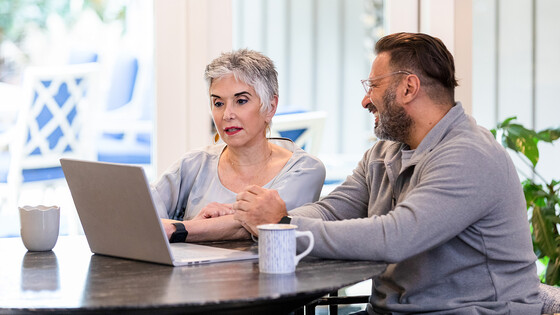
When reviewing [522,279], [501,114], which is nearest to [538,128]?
[501,114]

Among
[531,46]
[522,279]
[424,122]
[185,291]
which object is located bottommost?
[522,279]

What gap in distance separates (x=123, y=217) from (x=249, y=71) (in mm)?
783

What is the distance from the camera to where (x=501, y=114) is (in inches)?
152

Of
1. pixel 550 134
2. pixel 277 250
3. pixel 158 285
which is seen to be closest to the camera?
pixel 158 285

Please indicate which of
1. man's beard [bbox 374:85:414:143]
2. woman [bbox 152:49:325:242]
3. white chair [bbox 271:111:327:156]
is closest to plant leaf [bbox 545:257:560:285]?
white chair [bbox 271:111:327:156]

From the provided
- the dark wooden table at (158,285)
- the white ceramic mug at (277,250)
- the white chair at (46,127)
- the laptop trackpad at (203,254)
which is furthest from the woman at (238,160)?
the white chair at (46,127)

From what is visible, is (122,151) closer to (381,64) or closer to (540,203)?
(381,64)

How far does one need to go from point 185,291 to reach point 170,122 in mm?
2061

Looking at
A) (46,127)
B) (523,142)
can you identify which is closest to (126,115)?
(46,127)

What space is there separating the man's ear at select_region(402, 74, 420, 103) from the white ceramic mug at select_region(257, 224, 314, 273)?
617 mm

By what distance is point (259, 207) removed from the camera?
1.94 metres

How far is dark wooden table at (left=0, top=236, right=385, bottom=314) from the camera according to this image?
1.32 metres

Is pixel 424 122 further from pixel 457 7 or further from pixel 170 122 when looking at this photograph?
pixel 457 7

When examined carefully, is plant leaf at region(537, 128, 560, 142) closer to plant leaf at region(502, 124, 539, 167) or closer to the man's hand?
plant leaf at region(502, 124, 539, 167)
